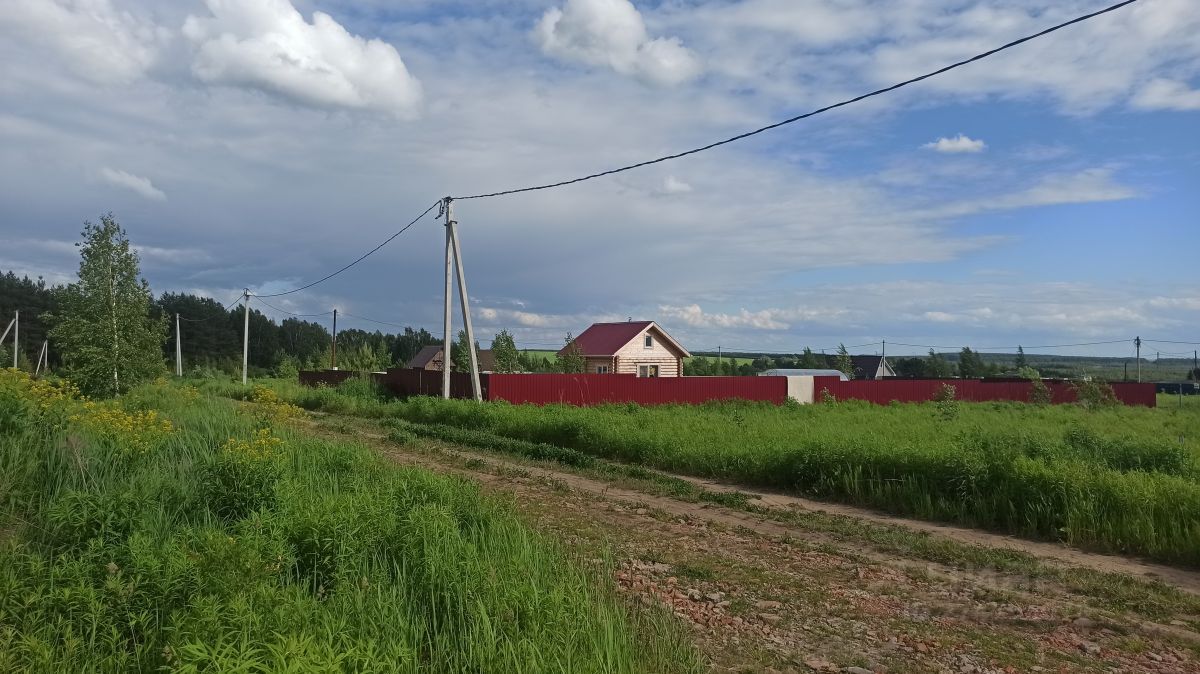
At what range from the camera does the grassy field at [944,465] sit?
8188 mm

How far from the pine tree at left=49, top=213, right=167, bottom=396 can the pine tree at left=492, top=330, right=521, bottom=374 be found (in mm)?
25863

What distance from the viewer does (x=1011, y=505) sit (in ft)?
29.7

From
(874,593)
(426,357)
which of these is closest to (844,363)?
(426,357)

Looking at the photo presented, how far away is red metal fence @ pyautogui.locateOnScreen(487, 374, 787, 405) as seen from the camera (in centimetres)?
2488

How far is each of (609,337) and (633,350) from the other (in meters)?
2.11

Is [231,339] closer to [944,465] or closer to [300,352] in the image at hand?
[300,352]

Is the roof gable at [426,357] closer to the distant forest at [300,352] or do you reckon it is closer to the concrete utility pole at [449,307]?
the distant forest at [300,352]

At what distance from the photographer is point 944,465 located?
10.4 m

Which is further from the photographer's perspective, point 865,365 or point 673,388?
point 865,365

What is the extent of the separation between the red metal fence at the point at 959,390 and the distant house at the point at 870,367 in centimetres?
2964

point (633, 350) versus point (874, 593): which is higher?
point (633, 350)

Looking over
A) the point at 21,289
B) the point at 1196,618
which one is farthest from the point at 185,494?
the point at 21,289

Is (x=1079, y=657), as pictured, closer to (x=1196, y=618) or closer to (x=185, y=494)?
(x=1196, y=618)

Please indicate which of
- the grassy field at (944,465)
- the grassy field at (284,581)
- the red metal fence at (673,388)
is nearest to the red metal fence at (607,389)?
the red metal fence at (673,388)
